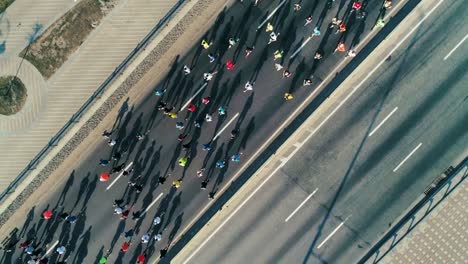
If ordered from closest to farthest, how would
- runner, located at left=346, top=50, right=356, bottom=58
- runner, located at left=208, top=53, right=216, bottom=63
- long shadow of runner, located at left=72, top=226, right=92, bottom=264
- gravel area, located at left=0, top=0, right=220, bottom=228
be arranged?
1. runner, located at left=346, top=50, right=356, bottom=58
2. runner, located at left=208, top=53, right=216, bottom=63
3. gravel area, located at left=0, top=0, right=220, bottom=228
4. long shadow of runner, located at left=72, top=226, right=92, bottom=264

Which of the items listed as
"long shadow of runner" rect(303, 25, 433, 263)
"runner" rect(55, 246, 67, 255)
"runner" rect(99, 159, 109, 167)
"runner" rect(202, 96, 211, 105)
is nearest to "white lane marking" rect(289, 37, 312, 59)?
"long shadow of runner" rect(303, 25, 433, 263)

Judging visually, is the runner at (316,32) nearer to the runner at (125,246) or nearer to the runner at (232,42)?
the runner at (232,42)

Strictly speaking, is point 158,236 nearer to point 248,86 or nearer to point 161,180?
point 161,180

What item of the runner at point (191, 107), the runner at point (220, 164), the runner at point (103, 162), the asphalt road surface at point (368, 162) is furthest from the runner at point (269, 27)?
the runner at point (103, 162)

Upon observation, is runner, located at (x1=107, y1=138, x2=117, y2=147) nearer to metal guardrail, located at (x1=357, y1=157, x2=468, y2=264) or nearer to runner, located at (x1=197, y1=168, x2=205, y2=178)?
runner, located at (x1=197, y1=168, x2=205, y2=178)

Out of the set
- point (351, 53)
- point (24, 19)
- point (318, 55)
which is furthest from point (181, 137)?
point (24, 19)
